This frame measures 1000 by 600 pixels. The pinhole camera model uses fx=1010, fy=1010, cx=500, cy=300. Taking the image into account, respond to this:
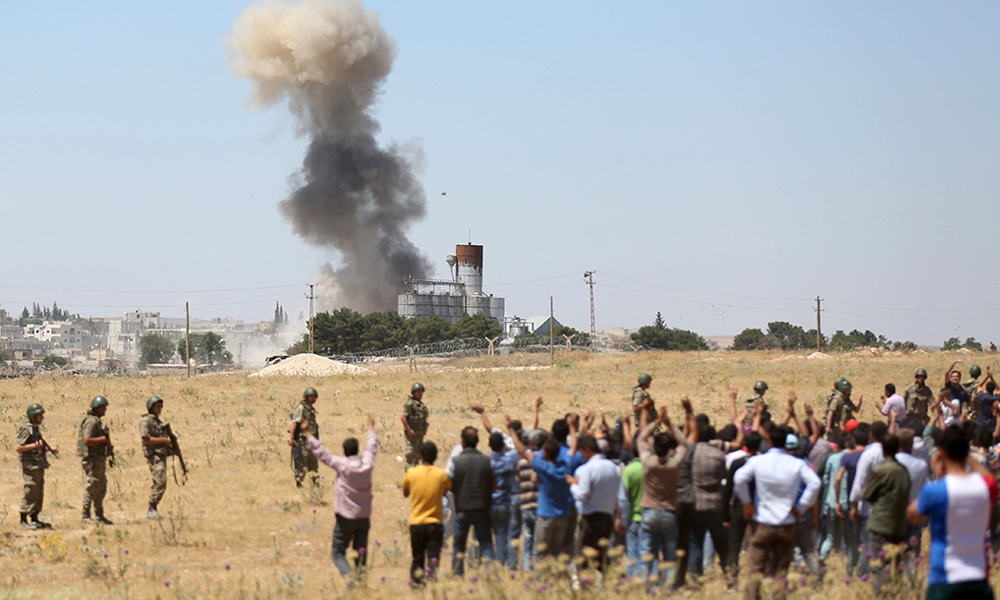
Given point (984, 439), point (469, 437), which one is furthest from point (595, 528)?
point (984, 439)

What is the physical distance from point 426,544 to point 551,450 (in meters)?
1.48

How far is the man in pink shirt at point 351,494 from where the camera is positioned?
30.1 ft

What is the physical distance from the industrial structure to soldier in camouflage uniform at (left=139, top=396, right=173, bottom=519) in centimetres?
9214

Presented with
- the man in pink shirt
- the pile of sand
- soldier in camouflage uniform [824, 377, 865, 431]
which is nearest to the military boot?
the man in pink shirt

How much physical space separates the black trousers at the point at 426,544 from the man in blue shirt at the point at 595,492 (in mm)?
1293

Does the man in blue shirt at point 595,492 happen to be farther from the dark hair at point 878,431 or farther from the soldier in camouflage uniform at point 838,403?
the soldier in camouflage uniform at point 838,403

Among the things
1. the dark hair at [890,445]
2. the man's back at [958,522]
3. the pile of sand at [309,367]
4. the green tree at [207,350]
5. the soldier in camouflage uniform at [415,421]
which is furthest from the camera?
the green tree at [207,350]

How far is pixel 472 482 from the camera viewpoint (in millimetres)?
9078

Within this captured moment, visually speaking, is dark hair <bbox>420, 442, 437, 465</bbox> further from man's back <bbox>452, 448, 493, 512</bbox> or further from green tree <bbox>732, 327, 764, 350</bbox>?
green tree <bbox>732, 327, 764, 350</bbox>

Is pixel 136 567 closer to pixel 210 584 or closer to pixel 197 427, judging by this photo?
pixel 210 584

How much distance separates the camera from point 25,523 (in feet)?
44.7

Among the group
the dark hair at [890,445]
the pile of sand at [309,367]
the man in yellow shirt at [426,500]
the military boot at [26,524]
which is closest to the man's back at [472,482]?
the man in yellow shirt at [426,500]

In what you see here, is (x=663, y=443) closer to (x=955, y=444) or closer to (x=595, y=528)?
(x=595, y=528)

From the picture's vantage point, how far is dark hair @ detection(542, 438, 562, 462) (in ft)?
28.7
